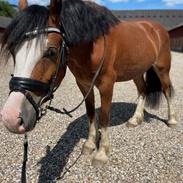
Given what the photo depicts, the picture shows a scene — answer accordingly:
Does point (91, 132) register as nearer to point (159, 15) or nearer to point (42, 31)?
point (42, 31)

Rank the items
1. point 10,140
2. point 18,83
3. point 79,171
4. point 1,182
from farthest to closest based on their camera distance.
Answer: point 10,140, point 79,171, point 1,182, point 18,83

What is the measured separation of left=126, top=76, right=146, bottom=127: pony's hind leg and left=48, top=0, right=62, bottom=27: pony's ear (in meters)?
2.90

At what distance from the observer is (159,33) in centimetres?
516

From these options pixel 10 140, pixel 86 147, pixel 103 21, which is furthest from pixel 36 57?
pixel 10 140

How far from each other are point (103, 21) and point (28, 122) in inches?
56.8

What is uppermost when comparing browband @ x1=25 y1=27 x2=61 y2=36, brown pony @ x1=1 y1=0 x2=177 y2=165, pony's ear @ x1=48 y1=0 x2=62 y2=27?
pony's ear @ x1=48 y1=0 x2=62 y2=27

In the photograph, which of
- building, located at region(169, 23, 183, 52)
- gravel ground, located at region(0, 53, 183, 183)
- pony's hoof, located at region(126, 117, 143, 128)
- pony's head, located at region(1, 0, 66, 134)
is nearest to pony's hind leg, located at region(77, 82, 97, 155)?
gravel ground, located at region(0, 53, 183, 183)

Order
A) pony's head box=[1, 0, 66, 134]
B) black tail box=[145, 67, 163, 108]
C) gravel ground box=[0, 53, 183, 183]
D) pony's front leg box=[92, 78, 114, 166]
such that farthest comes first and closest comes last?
black tail box=[145, 67, 163, 108], pony's front leg box=[92, 78, 114, 166], gravel ground box=[0, 53, 183, 183], pony's head box=[1, 0, 66, 134]

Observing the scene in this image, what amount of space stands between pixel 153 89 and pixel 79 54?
263 cm

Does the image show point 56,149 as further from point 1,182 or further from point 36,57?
point 36,57

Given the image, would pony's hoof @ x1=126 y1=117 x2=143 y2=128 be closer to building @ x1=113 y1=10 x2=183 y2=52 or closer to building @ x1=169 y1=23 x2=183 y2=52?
building @ x1=169 y1=23 x2=183 y2=52

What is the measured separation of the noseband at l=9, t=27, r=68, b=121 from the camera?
89.1 inches

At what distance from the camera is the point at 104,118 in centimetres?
365

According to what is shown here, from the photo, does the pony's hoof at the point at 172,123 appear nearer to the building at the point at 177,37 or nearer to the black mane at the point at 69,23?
the black mane at the point at 69,23
